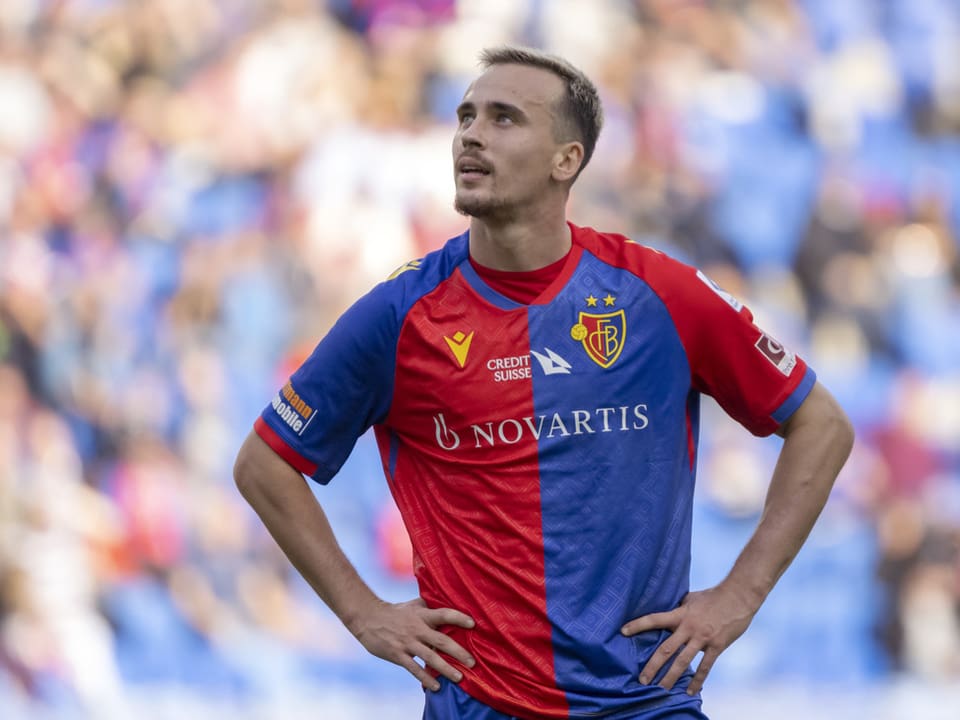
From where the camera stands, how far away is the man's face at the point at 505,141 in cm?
337

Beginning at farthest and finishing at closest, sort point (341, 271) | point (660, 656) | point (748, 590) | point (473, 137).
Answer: point (341, 271), point (473, 137), point (748, 590), point (660, 656)

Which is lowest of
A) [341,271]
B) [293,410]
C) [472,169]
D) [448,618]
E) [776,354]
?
[448,618]

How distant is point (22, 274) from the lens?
8.09 meters

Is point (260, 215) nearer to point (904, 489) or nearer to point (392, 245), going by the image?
point (392, 245)

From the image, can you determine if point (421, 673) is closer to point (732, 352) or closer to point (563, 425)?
point (563, 425)

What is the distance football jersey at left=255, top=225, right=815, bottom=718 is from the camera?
3.16m

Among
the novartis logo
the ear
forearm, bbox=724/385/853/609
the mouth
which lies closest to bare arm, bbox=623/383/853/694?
forearm, bbox=724/385/853/609

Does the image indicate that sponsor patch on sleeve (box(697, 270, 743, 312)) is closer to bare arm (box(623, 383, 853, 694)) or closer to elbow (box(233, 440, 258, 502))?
bare arm (box(623, 383, 853, 694))

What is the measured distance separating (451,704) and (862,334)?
510 centimetres

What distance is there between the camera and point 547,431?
3248 millimetres

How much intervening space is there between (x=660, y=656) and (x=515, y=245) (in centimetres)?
105

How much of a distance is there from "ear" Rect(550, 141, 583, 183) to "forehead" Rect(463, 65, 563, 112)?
118 mm

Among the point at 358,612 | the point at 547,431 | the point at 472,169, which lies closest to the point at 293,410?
the point at 358,612

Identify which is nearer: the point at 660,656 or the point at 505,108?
the point at 660,656
